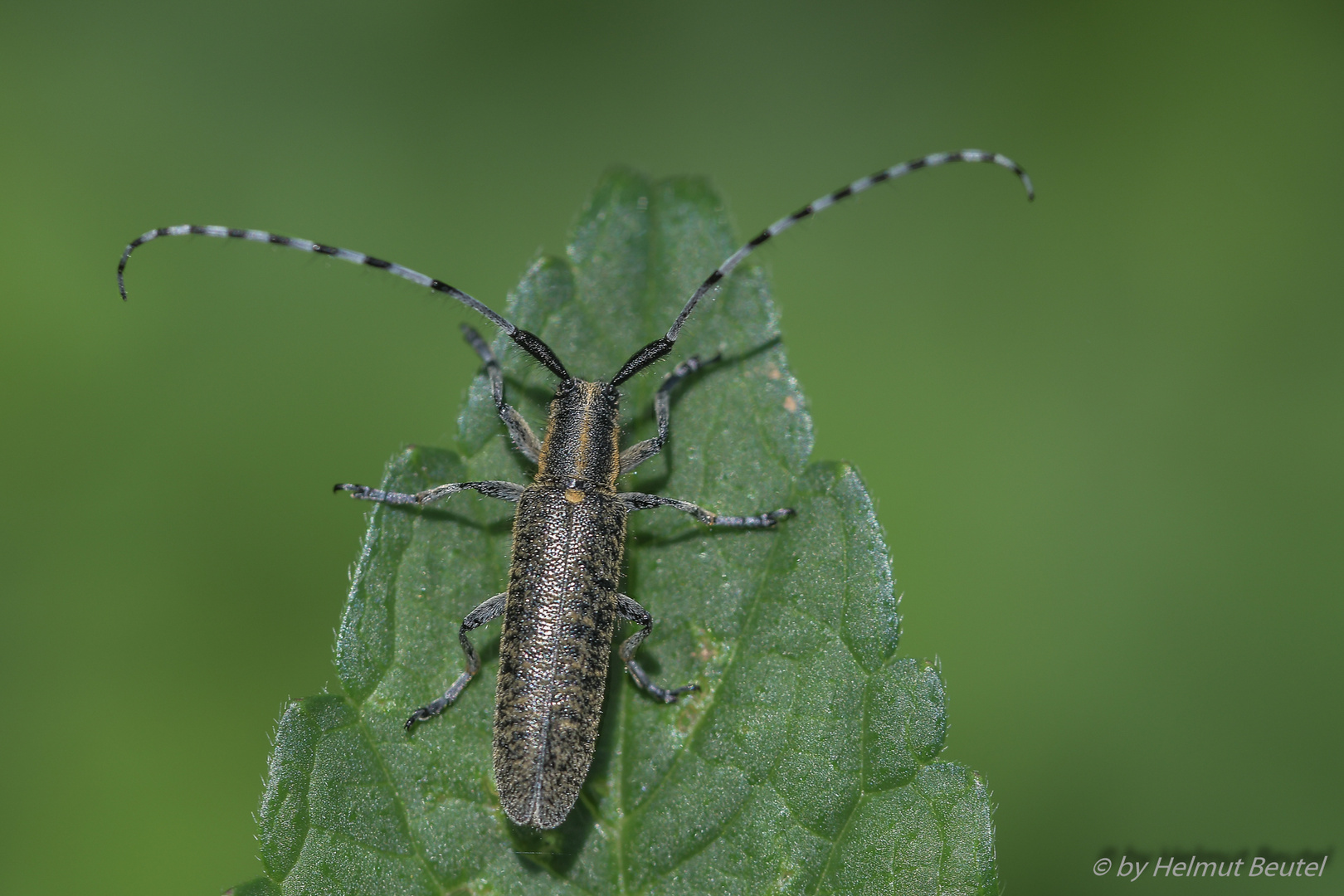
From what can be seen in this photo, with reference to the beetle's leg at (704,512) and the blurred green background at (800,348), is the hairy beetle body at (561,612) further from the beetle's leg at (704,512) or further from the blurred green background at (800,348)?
the blurred green background at (800,348)

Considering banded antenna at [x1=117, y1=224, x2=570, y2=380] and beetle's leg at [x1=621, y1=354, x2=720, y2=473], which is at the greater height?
banded antenna at [x1=117, y1=224, x2=570, y2=380]

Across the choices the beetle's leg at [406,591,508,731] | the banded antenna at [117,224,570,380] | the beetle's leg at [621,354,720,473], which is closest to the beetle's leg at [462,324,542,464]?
the banded antenna at [117,224,570,380]

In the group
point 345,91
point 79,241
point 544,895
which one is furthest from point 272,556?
point 345,91

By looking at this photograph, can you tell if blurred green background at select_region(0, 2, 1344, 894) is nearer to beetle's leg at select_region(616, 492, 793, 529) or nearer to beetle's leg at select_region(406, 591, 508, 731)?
beetle's leg at select_region(406, 591, 508, 731)

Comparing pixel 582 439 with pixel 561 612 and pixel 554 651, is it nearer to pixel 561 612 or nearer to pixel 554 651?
pixel 561 612

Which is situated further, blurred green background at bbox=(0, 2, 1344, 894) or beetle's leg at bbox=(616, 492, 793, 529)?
blurred green background at bbox=(0, 2, 1344, 894)

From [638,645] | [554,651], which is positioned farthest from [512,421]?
[638,645]

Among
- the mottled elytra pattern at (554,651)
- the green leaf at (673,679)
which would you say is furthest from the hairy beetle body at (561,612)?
the green leaf at (673,679)
